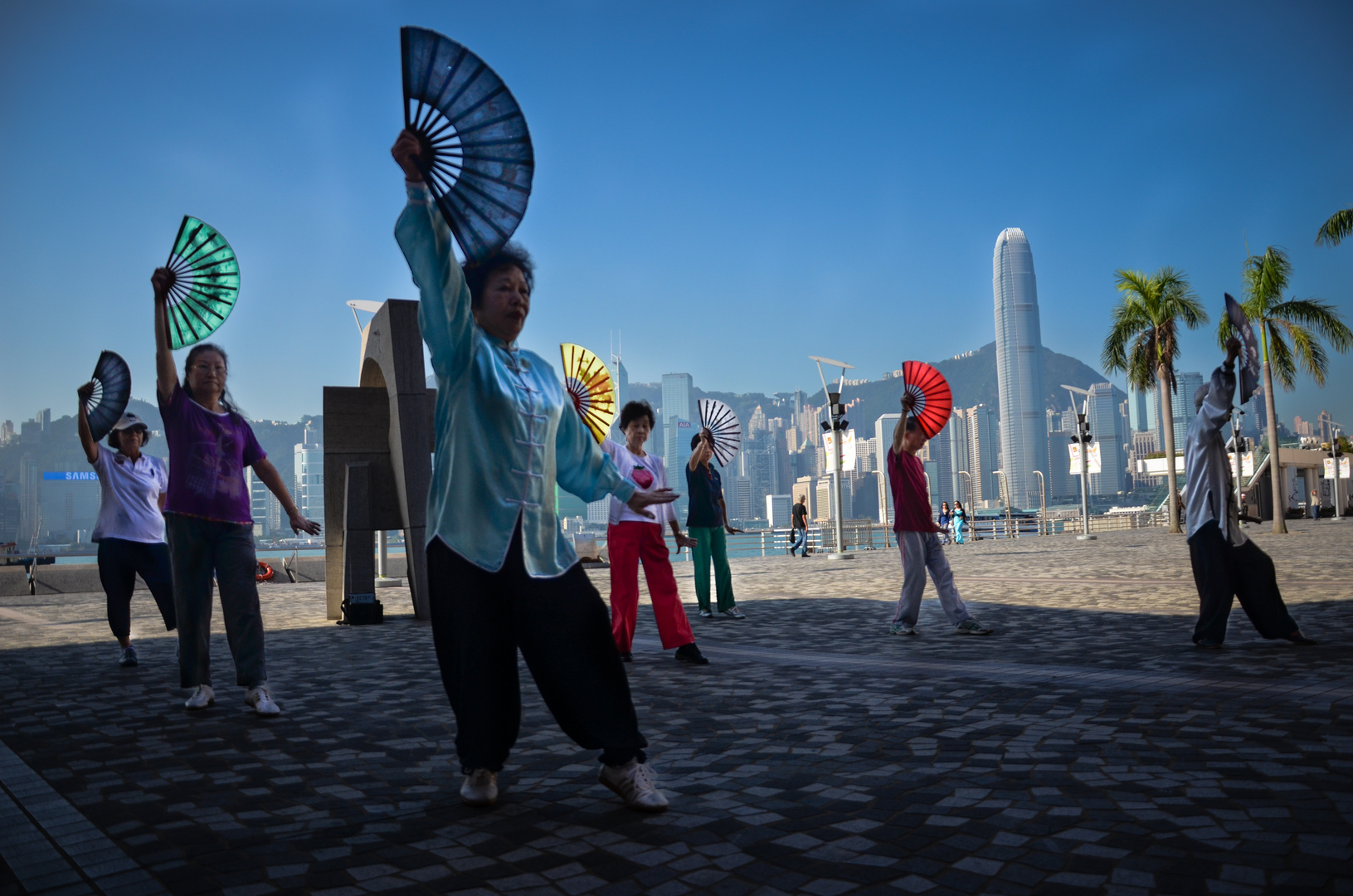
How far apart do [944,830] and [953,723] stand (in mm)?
1549

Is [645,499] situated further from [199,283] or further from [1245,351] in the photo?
[1245,351]

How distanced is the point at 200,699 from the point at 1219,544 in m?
6.53

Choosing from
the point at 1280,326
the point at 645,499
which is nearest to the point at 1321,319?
the point at 1280,326

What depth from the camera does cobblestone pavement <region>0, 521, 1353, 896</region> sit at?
101 inches

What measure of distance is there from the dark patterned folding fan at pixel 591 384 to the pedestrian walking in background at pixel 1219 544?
20.3 ft

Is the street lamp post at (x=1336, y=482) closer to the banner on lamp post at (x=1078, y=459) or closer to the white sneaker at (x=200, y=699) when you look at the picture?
the banner on lamp post at (x=1078, y=459)

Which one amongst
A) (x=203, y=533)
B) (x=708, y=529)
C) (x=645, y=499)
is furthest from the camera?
(x=708, y=529)

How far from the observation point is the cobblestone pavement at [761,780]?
2.58m

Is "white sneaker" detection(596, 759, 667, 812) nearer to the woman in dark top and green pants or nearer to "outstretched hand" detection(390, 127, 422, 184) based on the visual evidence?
"outstretched hand" detection(390, 127, 422, 184)

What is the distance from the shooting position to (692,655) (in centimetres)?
661

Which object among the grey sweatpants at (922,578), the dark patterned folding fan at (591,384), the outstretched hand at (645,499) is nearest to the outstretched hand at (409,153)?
the outstretched hand at (645,499)

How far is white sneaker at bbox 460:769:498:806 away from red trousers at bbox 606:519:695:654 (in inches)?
135

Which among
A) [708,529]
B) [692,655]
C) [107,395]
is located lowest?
[692,655]

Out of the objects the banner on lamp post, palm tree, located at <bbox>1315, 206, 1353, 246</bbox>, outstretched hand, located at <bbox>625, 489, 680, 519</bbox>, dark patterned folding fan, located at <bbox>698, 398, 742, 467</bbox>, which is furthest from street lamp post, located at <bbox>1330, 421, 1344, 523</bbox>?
outstretched hand, located at <bbox>625, 489, 680, 519</bbox>
